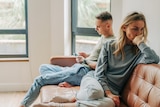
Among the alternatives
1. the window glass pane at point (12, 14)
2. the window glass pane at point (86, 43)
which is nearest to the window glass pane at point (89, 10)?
the window glass pane at point (86, 43)

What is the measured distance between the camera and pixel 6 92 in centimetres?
402

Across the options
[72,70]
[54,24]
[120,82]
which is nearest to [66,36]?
[54,24]

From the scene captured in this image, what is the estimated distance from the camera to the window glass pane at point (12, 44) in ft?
13.7

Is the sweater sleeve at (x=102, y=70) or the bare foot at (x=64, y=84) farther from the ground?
the sweater sleeve at (x=102, y=70)

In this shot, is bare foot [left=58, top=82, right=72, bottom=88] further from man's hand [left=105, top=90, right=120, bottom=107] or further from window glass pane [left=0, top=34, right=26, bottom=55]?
window glass pane [left=0, top=34, right=26, bottom=55]

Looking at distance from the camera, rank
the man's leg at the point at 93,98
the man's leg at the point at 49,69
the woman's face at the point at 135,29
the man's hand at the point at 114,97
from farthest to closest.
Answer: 1. the man's leg at the point at 49,69
2. the woman's face at the point at 135,29
3. the man's hand at the point at 114,97
4. the man's leg at the point at 93,98

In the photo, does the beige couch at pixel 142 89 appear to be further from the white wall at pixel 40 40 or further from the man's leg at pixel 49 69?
the white wall at pixel 40 40

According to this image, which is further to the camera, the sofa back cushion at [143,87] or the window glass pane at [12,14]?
the window glass pane at [12,14]

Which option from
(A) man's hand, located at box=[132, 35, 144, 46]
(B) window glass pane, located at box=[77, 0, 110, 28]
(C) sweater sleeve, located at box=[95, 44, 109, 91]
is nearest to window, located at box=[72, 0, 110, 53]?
(B) window glass pane, located at box=[77, 0, 110, 28]

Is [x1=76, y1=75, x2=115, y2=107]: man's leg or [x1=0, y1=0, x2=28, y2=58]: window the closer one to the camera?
[x1=76, y1=75, x2=115, y2=107]: man's leg

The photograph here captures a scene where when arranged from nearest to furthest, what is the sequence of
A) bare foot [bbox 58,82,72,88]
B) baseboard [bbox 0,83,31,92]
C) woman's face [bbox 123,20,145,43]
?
woman's face [bbox 123,20,145,43] → bare foot [bbox 58,82,72,88] → baseboard [bbox 0,83,31,92]

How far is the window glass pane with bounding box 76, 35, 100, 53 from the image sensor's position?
388 centimetres

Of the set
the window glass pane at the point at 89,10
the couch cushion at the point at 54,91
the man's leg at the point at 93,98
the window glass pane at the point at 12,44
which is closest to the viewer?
the man's leg at the point at 93,98

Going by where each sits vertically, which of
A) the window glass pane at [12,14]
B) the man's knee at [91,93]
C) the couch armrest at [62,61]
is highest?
the window glass pane at [12,14]
